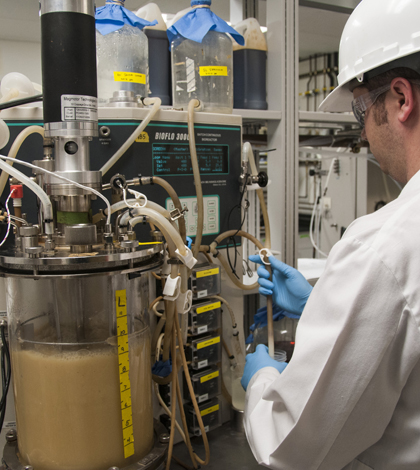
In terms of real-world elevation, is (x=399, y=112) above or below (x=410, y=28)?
below

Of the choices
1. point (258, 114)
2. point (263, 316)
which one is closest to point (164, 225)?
point (263, 316)

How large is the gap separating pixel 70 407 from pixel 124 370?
0.11 meters

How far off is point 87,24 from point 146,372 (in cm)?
67

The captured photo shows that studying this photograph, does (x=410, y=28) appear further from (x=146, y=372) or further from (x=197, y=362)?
(x=197, y=362)

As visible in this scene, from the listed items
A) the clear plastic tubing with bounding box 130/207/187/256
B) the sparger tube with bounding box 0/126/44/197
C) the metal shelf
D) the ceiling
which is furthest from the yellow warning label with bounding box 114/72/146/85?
the ceiling

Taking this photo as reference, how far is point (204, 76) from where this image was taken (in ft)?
4.47

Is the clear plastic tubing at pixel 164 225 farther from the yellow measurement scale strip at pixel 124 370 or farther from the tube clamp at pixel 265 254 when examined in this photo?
the tube clamp at pixel 265 254

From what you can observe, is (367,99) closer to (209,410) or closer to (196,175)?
(196,175)

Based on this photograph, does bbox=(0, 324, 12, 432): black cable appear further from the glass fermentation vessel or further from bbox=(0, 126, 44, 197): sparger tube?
bbox=(0, 126, 44, 197): sparger tube

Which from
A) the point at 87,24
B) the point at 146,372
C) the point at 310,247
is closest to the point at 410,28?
the point at 87,24

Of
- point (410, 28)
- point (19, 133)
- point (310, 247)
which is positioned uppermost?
point (410, 28)

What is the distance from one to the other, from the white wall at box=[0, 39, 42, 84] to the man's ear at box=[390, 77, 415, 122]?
4.60 metres

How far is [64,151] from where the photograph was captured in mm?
853

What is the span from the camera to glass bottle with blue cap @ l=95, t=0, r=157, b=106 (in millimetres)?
1191
